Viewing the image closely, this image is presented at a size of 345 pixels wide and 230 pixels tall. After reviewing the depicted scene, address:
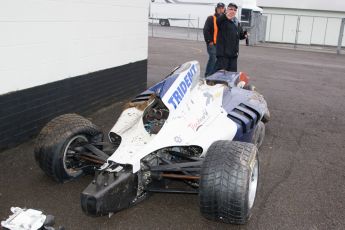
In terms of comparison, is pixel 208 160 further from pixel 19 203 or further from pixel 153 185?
pixel 19 203

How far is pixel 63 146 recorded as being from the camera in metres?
4.20

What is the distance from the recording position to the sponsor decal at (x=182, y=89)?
4.21 metres

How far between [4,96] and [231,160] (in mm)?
3264

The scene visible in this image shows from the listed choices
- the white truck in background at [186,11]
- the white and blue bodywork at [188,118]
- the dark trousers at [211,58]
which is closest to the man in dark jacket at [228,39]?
the dark trousers at [211,58]

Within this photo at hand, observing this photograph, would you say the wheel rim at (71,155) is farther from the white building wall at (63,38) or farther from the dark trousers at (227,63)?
the dark trousers at (227,63)

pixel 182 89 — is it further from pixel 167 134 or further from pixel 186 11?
pixel 186 11

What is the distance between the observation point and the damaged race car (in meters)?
3.37

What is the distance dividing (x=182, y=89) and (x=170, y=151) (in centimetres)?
71

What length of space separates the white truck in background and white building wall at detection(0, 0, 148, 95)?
2859 centimetres

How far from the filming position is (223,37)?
333 inches

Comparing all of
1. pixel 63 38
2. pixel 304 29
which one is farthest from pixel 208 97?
pixel 304 29

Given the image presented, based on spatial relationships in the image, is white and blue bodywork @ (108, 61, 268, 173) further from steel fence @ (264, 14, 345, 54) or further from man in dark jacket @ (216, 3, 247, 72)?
steel fence @ (264, 14, 345, 54)

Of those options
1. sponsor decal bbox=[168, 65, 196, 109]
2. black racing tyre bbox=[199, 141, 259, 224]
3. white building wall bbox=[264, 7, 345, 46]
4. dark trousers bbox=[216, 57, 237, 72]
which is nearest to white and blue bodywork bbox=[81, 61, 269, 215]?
sponsor decal bbox=[168, 65, 196, 109]

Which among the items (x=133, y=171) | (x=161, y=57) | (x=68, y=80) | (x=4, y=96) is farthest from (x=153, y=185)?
(x=161, y=57)
